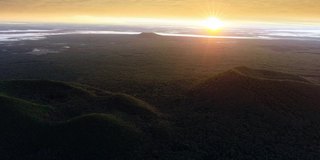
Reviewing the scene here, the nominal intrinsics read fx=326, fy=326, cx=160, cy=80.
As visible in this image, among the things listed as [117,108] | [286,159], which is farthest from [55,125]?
[286,159]

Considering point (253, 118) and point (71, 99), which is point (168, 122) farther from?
point (71, 99)

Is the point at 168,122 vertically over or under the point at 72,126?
under

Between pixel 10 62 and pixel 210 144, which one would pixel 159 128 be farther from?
pixel 10 62

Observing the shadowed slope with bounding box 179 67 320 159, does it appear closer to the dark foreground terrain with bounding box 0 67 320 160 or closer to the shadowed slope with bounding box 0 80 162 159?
the dark foreground terrain with bounding box 0 67 320 160

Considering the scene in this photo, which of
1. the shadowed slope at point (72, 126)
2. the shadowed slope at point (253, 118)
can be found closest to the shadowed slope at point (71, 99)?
the shadowed slope at point (72, 126)

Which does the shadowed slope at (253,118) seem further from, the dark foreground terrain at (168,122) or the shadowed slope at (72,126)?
the shadowed slope at (72,126)

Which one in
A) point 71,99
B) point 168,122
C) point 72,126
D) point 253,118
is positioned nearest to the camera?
point 72,126

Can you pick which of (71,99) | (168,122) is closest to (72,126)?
(71,99)

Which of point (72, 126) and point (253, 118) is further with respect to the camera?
point (253, 118)

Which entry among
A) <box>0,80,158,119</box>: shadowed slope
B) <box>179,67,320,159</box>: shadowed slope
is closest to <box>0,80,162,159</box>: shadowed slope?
<box>0,80,158,119</box>: shadowed slope
